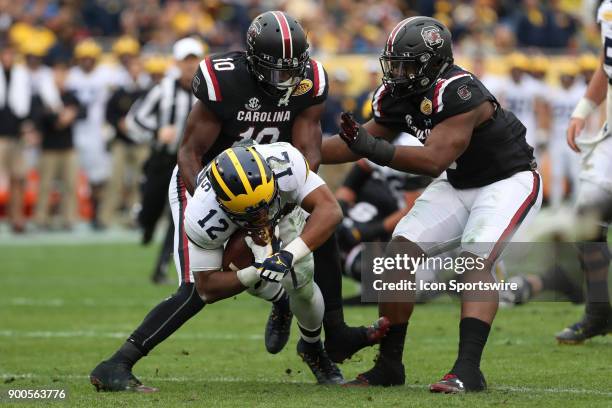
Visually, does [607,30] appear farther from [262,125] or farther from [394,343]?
[394,343]

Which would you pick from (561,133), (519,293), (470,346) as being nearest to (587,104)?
(519,293)

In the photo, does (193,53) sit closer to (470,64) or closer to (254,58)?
(254,58)

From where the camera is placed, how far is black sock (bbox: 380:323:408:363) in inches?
220

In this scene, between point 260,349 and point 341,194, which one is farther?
point 341,194

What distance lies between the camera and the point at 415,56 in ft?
17.9

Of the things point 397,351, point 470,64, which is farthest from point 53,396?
point 470,64

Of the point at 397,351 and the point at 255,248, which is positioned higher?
the point at 255,248

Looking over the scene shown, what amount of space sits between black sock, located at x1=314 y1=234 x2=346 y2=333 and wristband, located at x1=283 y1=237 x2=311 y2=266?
2.17 ft

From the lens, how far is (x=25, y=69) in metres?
14.7

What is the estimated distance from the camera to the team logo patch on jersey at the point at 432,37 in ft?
18.1

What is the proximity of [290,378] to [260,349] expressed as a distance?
0.98m

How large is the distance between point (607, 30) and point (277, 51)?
218 cm

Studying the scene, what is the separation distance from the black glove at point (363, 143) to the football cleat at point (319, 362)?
3.41ft

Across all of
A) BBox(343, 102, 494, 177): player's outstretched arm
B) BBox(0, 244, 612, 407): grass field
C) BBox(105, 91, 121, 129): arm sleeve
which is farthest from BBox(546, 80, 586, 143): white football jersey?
BBox(343, 102, 494, 177): player's outstretched arm
